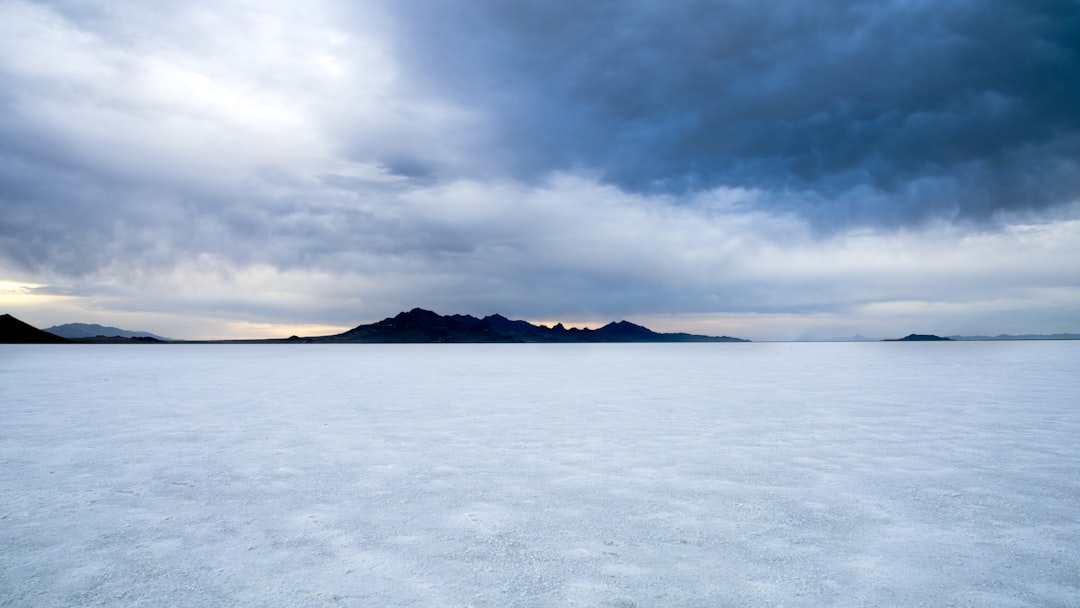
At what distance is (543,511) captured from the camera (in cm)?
574

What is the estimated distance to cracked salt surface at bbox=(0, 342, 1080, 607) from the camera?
398 cm

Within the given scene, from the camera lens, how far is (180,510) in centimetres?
584

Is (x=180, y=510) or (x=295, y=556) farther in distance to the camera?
(x=180, y=510)

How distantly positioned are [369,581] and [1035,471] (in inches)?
321

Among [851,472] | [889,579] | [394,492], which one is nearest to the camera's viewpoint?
[889,579]

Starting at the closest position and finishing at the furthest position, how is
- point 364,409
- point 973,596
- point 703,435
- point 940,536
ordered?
point 973,596 → point 940,536 → point 703,435 → point 364,409

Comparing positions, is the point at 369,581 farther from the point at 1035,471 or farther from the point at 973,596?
the point at 1035,471

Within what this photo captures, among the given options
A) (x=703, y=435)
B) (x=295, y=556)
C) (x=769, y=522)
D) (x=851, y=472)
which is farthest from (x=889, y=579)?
(x=703, y=435)

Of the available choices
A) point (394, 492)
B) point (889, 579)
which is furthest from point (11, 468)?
point (889, 579)

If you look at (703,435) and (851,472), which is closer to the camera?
(851,472)

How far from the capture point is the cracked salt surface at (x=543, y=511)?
3.98 meters

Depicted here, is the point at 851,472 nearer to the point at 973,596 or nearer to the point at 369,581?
the point at 973,596

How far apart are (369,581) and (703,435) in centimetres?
727

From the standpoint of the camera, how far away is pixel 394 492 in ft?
21.2
